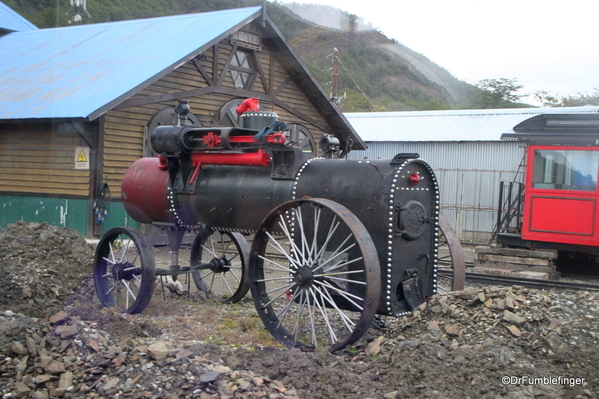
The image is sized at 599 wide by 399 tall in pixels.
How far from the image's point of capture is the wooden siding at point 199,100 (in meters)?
12.5

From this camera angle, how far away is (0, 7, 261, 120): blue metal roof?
11.9 m

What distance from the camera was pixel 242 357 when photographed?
17.0 feet

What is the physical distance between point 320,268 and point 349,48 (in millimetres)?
21657

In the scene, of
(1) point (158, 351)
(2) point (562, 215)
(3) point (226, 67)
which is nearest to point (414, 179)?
(1) point (158, 351)

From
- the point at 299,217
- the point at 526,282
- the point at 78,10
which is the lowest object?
the point at 526,282

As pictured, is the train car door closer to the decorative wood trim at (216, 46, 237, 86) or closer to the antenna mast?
the decorative wood trim at (216, 46, 237, 86)

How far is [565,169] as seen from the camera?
11.2 meters

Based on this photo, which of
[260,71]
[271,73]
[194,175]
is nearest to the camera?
[194,175]

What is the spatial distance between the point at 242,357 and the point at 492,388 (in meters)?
2.05

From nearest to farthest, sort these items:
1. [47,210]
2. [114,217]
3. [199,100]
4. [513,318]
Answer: [513,318]
[114,217]
[47,210]
[199,100]

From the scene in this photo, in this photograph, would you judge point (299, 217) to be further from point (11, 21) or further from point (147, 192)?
point (11, 21)

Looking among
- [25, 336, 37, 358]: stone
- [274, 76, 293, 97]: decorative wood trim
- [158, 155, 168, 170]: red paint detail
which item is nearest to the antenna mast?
[274, 76, 293, 97]: decorative wood trim

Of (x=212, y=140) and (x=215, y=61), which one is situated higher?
(x=215, y=61)

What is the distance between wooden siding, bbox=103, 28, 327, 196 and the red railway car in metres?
6.22
